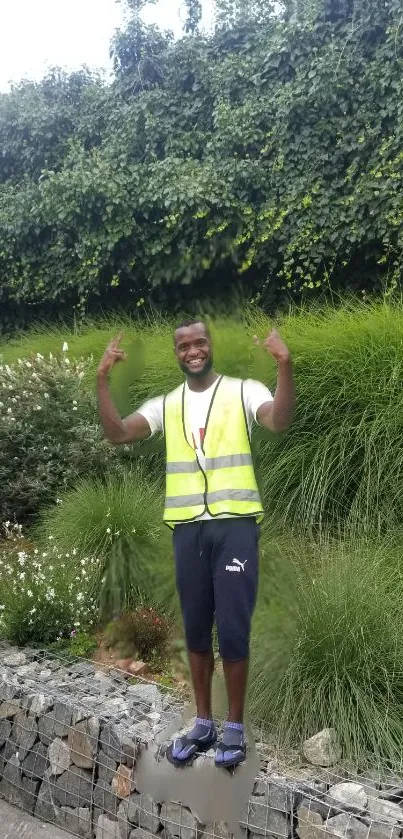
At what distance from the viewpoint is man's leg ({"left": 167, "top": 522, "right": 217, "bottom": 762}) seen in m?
2.31

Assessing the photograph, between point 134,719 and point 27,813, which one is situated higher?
point 134,719

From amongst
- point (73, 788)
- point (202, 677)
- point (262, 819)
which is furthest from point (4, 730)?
point (202, 677)

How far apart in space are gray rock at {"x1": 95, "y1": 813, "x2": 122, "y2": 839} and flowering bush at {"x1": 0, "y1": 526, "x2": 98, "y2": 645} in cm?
99

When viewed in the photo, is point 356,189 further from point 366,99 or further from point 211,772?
point 211,772

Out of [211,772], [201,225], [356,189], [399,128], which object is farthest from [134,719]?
[399,128]

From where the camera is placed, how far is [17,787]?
11.9 feet

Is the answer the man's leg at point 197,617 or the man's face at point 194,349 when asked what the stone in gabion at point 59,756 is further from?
the man's face at point 194,349

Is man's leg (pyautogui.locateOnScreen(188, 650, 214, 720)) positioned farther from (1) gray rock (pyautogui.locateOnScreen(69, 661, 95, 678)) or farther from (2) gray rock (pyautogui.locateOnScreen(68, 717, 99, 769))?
(1) gray rock (pyautogui.locateOnScreen(69, 661, 95, 678))

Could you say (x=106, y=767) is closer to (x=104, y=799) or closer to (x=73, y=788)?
(x=104, y=799)

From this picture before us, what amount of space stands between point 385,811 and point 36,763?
5.46 feet

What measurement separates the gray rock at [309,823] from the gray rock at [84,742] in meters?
0.96

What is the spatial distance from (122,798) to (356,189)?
4.50 meters

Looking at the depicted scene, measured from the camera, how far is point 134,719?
129 inches

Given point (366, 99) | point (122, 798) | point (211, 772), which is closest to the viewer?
point (211, 772)
